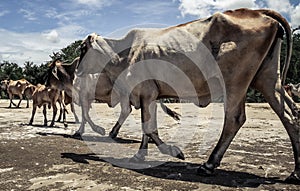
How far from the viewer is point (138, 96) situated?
6.33 meters

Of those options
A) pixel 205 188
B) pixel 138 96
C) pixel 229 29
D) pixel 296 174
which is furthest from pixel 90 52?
pixel 296 174

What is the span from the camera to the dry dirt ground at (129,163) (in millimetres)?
5023

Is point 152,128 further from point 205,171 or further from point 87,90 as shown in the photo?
point 87,90

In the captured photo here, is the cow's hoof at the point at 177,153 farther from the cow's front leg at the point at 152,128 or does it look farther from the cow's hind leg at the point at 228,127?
the cow's hind leg at the point at 228,127

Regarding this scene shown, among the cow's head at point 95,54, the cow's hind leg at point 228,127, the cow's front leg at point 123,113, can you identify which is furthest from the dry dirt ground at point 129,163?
the cow's head at point 95,54

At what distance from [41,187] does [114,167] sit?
1454 millimetres

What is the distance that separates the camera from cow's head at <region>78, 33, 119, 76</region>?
7212 millimetres

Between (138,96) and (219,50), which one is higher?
(219,50)

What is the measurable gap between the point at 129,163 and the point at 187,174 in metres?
1.19

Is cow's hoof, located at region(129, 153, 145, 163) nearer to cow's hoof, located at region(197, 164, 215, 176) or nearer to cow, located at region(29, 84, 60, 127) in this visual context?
cow's hoof, located at region(197, 164, 215, 176)

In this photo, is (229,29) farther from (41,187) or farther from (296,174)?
(41,187)

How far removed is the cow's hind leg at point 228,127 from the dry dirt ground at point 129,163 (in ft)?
0.67

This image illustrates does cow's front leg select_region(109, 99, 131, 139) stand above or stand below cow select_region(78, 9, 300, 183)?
below

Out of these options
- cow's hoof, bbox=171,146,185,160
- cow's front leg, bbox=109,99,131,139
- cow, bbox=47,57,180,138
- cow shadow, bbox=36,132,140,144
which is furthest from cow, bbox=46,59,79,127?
cow's hoof, bbox=171,146,185,160
